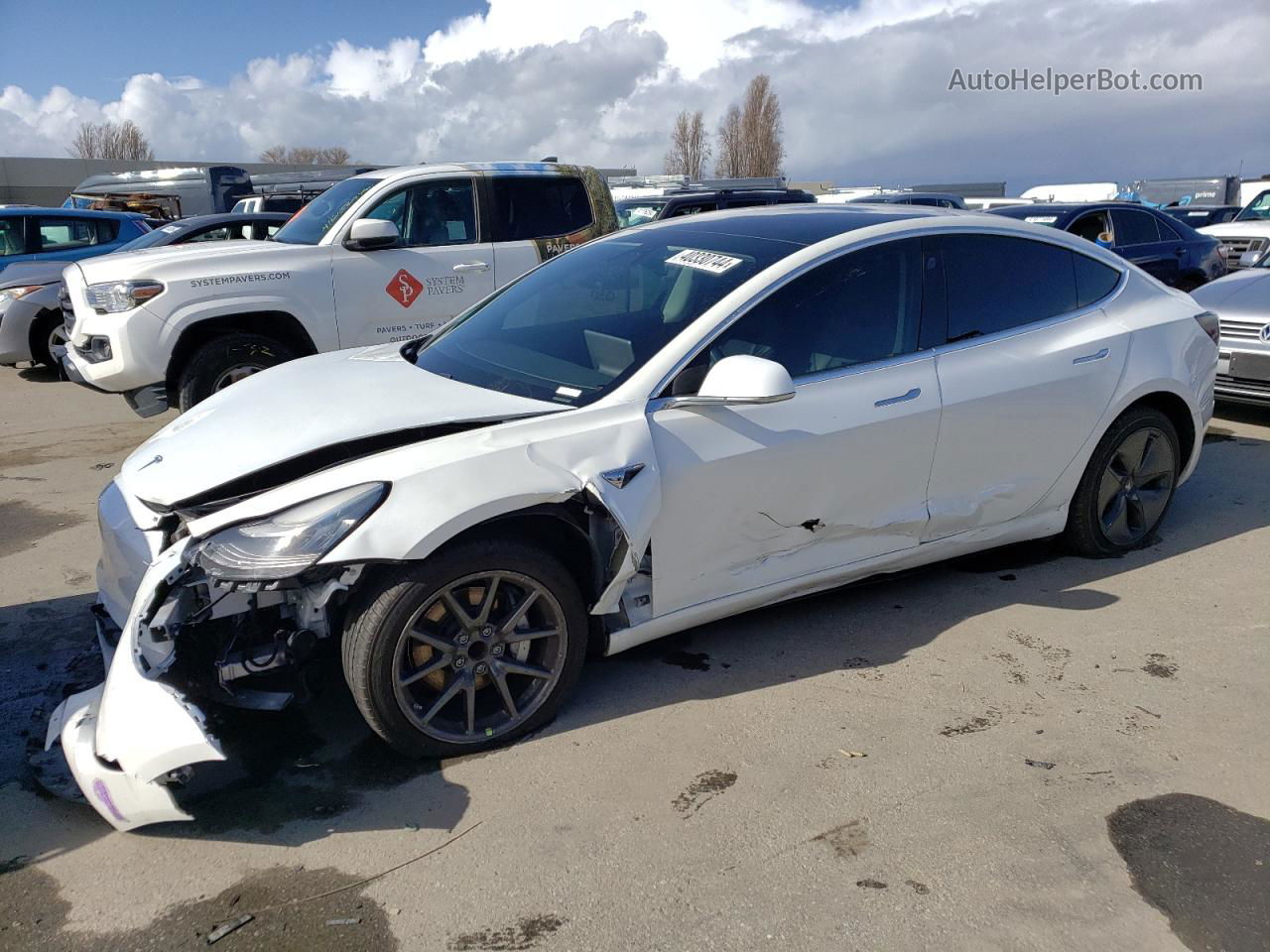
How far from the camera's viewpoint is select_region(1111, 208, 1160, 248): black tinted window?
473 inches

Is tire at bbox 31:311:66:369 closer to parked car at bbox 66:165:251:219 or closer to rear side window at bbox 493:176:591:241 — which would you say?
rear side window at bbox 493:176:591:241

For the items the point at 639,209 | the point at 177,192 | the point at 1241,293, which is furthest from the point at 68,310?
the point at 177,192

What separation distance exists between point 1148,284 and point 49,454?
713 centimetres

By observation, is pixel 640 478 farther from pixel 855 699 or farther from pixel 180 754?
pixel 180 754

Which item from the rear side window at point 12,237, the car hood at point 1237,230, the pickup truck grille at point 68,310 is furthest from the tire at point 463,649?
the car hood at point 1237,230

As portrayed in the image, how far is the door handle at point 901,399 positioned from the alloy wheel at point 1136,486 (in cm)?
137

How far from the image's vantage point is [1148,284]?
4777 millimetres

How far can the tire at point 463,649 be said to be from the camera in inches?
115

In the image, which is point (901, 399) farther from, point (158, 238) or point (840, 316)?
point (158, 238)

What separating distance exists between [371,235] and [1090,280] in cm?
466

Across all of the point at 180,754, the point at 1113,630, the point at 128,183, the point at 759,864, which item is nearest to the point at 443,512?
the point at 180,754

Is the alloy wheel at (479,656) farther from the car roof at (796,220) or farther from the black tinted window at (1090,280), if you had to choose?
the black tinted window at (1090,280)

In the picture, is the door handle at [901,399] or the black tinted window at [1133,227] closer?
the door handle at [901,399]

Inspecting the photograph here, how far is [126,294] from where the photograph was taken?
6.59 m
